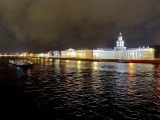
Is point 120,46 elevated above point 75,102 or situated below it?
above

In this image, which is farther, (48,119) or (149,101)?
(149,101)

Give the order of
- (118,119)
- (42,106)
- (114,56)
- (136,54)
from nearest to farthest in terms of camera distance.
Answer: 1. (118,119)
2. (42,106)
3. (136,54)
4. (114,56)

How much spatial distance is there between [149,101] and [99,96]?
6101mm

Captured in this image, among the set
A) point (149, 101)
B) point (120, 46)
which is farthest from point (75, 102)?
point (120, 46)

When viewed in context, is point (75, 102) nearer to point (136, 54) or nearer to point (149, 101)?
point (149, 101)

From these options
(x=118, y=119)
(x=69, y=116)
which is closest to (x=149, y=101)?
(x=118, y=119)

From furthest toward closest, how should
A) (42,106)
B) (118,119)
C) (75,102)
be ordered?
1. (75,102)
2. (42,106)
3. (118,119)

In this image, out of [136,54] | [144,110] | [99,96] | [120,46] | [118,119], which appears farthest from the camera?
[120,46]

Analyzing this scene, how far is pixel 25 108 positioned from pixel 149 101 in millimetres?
14004

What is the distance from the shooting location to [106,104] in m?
18.8

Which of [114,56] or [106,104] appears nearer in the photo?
[106,104]

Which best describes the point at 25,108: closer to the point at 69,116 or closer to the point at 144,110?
the point at 69,116

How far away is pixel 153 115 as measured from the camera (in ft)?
50.7

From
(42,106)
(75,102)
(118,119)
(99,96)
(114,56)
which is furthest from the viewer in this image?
(114,56)
